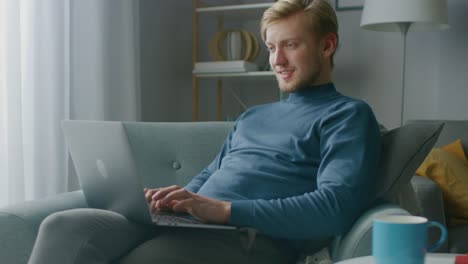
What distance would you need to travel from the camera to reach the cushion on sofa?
1.31m

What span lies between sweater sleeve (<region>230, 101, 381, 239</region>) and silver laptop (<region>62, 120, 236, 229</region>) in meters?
0.09

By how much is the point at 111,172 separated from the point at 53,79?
1.22 m

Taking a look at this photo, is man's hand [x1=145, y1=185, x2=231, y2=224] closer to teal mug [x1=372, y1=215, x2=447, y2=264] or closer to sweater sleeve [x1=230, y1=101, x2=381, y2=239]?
sweater sleeve [x1=230, y1=101, x2=381, y2=239]

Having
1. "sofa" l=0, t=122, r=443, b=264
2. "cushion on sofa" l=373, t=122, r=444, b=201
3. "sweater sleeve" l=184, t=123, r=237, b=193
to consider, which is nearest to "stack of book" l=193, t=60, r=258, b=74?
"sweater sleeve" l=184, t=123, r=237, b=193

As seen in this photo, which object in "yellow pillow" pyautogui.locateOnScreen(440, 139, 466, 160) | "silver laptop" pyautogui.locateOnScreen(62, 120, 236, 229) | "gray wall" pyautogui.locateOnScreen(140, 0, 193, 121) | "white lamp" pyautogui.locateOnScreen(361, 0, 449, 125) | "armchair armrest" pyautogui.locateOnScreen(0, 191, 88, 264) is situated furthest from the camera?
"gray wall" pyautogui.locateOnScreen(140, 0, 193, 121)

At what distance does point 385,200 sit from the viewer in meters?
1.33

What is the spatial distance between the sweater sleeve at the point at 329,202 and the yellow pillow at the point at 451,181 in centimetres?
96

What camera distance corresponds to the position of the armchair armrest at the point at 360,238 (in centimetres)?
114

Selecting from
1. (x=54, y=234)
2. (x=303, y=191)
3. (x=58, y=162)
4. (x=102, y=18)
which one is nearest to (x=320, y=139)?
(x=303, y=191)

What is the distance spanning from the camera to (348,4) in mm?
3398

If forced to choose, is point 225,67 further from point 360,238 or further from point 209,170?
point 360,238

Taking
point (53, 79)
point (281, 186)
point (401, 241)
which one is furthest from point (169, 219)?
point (53, 79)

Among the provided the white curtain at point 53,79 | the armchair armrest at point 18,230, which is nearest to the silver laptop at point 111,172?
the armchair armrest at point 18,230

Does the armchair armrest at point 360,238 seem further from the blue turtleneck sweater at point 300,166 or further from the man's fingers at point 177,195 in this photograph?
the man's fingers at point 177,195
